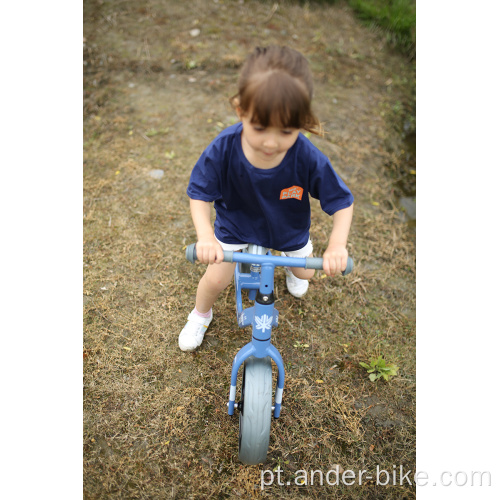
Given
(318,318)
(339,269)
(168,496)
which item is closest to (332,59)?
(318,318)

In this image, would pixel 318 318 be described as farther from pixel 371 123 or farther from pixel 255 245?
pixel 371 123

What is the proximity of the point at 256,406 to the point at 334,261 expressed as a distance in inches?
28.5

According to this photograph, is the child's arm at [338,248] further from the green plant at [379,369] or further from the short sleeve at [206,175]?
the green plant at [379,369]

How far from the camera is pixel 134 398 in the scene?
2318mm

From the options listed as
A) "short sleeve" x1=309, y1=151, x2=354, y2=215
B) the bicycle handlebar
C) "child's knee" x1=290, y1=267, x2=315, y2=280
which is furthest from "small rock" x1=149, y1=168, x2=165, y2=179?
the bicycle handlebar

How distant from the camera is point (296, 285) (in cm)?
289

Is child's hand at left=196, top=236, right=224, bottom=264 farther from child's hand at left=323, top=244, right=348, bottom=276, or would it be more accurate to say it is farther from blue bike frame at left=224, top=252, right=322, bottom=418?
child's hand at left=323, top=244, right=348, bottom=276

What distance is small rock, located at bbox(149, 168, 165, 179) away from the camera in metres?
3.75

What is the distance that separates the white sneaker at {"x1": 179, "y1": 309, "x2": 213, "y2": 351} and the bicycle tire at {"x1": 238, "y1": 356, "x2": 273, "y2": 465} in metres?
0.65

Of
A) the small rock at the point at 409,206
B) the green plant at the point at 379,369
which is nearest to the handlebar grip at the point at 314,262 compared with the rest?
the green plant at the point at 379,369

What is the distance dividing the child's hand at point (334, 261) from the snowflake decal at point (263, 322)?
1.10 ft

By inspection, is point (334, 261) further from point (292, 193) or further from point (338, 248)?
point (292, 193)

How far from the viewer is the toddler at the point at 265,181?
1528 millimetres

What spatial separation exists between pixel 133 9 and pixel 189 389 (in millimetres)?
5461
